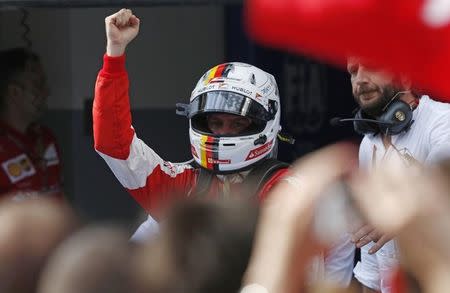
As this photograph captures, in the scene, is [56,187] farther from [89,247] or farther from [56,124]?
[89,247]

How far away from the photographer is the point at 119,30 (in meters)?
4.18

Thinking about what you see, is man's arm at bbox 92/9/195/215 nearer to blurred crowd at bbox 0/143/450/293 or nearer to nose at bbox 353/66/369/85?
nose at bbox 353/66/369/85

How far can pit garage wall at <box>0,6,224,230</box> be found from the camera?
22.6 ft

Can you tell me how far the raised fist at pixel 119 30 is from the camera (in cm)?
414

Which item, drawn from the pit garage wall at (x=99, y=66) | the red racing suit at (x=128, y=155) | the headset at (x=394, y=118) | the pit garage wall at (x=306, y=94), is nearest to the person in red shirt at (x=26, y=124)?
the pit garage wall at (x=99, y=66)

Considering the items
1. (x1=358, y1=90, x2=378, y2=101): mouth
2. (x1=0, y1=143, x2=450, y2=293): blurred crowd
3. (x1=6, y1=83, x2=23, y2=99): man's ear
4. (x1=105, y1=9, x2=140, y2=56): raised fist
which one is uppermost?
(x1=0, y1=143, x2=450, y2=293): blurred crowd

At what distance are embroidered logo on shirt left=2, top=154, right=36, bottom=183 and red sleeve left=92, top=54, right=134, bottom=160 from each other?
1688 millimetres

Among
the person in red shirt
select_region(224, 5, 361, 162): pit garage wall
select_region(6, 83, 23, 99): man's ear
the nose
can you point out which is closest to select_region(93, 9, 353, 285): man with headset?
the nose

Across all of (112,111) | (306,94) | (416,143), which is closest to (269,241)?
(112,111)

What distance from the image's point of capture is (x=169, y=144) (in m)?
6.84

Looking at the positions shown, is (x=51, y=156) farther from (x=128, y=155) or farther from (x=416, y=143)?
(x=416, y=143)

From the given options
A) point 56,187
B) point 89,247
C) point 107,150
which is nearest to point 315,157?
point 89,247

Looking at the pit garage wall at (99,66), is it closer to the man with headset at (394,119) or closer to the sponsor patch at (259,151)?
the man with headset at (394,119)

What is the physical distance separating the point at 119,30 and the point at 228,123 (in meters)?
0.51
